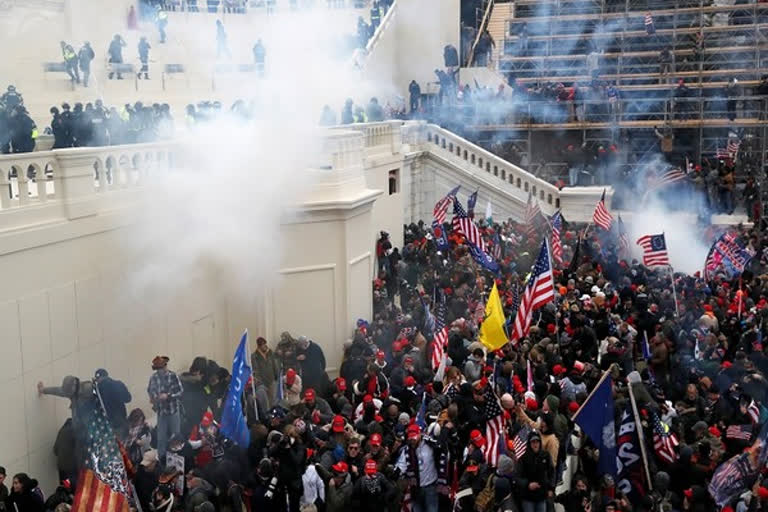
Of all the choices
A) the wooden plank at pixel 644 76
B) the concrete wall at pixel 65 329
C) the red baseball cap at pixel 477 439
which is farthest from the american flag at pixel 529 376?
the wooden plank at pixel 644 76

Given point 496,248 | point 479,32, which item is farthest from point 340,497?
point 479,32

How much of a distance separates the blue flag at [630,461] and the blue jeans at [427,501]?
166cm

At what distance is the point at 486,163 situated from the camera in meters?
23.8

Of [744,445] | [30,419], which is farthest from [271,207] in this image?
[744,445]

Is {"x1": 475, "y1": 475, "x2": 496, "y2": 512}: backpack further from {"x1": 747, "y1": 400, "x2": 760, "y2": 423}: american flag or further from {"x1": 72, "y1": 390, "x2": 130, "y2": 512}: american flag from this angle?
{"x1": 72, "y1": 390, "x2": 130, "y2": 512}: american flag

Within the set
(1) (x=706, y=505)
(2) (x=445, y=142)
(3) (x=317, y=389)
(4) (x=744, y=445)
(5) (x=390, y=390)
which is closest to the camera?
(1) (x=706, y=505)

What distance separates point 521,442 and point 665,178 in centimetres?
1268

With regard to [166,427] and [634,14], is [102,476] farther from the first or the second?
[634,14]

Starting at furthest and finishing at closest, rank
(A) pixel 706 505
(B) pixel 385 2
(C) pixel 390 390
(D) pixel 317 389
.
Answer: (B) pixel 385 2
(D) pixel 317 389
(C) pixel 390 390
(A) pixel 706 505

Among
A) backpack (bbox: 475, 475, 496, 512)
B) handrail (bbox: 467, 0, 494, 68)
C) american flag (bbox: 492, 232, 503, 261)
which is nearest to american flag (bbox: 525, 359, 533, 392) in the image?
backpack (bbox: 475, 475, 496, 512)

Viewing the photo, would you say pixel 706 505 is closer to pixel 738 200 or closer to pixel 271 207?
pixel 271 207

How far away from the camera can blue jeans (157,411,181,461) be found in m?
10.8

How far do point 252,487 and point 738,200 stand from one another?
52.4 feet

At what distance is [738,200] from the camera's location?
2258cm
